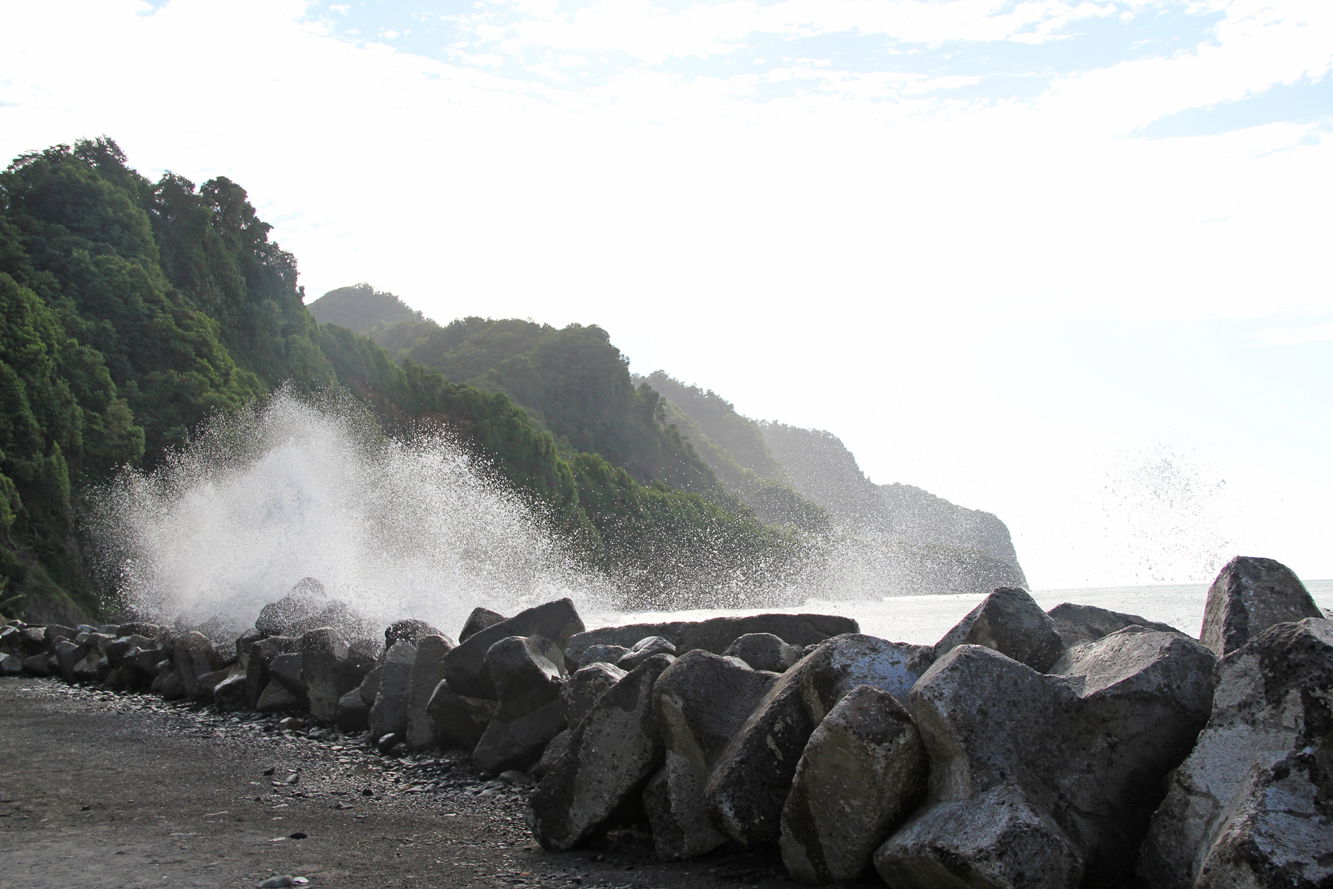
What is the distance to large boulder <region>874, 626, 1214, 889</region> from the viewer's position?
376 cm

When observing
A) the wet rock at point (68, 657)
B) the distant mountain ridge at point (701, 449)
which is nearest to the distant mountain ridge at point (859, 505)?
the distant mountain ridge at point (701, 449)

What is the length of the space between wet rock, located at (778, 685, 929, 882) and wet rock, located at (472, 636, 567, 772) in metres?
2.77

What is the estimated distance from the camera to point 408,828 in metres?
5.50

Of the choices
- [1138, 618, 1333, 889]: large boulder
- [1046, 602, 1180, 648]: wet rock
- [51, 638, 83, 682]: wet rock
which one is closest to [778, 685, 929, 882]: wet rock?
[1138, 618, 1333, 889]: large boulder

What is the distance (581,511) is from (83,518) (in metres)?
33.7

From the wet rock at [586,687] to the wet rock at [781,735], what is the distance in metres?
1.28

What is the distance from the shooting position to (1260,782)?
329cm

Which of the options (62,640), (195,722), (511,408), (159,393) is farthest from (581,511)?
(195,722)

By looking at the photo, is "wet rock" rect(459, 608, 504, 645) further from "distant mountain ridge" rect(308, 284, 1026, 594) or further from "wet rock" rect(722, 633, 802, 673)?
"distant mountain ridge" rect(308, 284, 1026, 594)

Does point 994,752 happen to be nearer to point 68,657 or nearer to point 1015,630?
point 1015,630

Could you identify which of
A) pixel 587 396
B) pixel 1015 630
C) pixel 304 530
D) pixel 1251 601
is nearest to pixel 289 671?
pixel 1015 630

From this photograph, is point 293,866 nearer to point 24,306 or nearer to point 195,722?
point 195,722

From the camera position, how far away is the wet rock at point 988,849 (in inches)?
134

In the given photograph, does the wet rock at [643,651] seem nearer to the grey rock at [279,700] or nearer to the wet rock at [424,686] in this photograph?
the wet rock at [424,686]
